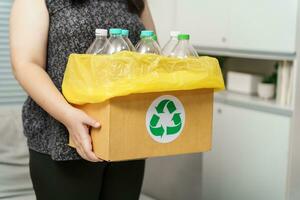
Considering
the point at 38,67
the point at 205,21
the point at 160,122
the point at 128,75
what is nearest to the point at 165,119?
the point at 160,122

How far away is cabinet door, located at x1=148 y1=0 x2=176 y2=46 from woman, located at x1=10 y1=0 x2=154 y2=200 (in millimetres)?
1353

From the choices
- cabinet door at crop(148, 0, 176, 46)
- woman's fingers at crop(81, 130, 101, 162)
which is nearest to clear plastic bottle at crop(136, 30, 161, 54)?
woman's fingers at crop(81, 130, 101, 162)

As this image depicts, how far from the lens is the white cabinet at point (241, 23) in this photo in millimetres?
1992

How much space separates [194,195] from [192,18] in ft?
3.33

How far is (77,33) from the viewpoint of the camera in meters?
1.22

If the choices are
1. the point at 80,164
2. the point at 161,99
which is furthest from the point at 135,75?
the point at 80,164

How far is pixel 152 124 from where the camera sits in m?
1.14

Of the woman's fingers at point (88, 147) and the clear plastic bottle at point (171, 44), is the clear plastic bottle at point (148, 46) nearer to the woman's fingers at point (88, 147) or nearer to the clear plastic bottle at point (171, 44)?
the clear plastic bottle at point (171, 44)

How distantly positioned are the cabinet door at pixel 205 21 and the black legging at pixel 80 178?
1189 millimetres

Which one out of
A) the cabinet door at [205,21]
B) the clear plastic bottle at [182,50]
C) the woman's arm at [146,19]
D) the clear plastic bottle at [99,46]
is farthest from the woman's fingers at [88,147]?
the cabinet door at [205,21]

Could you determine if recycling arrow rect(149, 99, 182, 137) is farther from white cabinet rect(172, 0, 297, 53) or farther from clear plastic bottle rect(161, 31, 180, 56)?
white cabinet rect(172, 0, 297, 53)

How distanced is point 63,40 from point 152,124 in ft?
1.12

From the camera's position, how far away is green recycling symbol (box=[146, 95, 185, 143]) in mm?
1135

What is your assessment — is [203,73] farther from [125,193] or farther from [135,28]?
[125,193]
